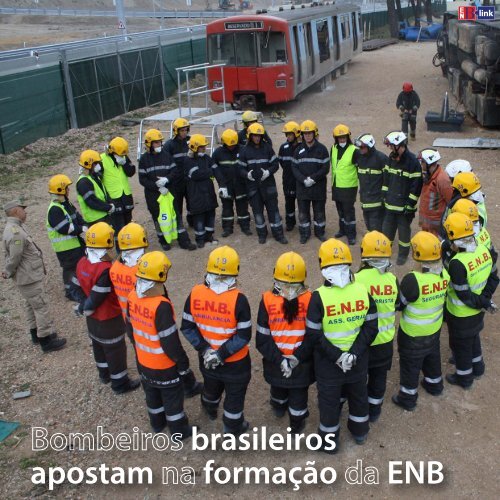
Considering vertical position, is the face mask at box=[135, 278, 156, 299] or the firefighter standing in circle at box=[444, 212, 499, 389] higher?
the face mask at box=[135, 278, 156, 299]

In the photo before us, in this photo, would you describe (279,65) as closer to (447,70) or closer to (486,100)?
(486,100)

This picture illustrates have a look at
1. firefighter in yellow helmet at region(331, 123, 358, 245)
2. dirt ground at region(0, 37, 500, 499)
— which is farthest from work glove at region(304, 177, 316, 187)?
dirt ground at region(0, 37, 500, 499)

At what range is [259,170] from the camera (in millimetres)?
8586

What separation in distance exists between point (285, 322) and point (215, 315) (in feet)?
1.84

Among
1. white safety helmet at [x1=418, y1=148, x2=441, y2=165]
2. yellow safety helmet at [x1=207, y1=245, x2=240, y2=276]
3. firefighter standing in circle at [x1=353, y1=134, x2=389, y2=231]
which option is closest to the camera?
yellow safety helmet at [x1=207, y1=245, x2=240, y2=276]

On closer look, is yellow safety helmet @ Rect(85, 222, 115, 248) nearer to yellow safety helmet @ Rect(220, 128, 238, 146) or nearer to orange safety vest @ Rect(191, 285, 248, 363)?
orange safety vest @ Rect(191, 285, 248, 363)

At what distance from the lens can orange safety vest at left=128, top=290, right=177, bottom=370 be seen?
4566 millimetres

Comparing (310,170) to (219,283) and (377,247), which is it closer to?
(377,247)

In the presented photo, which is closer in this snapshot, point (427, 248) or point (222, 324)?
point (222, 324)

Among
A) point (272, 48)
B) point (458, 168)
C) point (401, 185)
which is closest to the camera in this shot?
point (458, 168)

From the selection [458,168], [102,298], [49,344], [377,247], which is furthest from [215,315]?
[458,168]

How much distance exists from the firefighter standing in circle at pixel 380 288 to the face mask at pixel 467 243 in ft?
2.59

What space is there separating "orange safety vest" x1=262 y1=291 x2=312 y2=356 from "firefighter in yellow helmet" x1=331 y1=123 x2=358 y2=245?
13.6 ft

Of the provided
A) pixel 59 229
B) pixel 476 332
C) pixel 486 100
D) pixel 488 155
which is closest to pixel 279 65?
pixel 486 100
